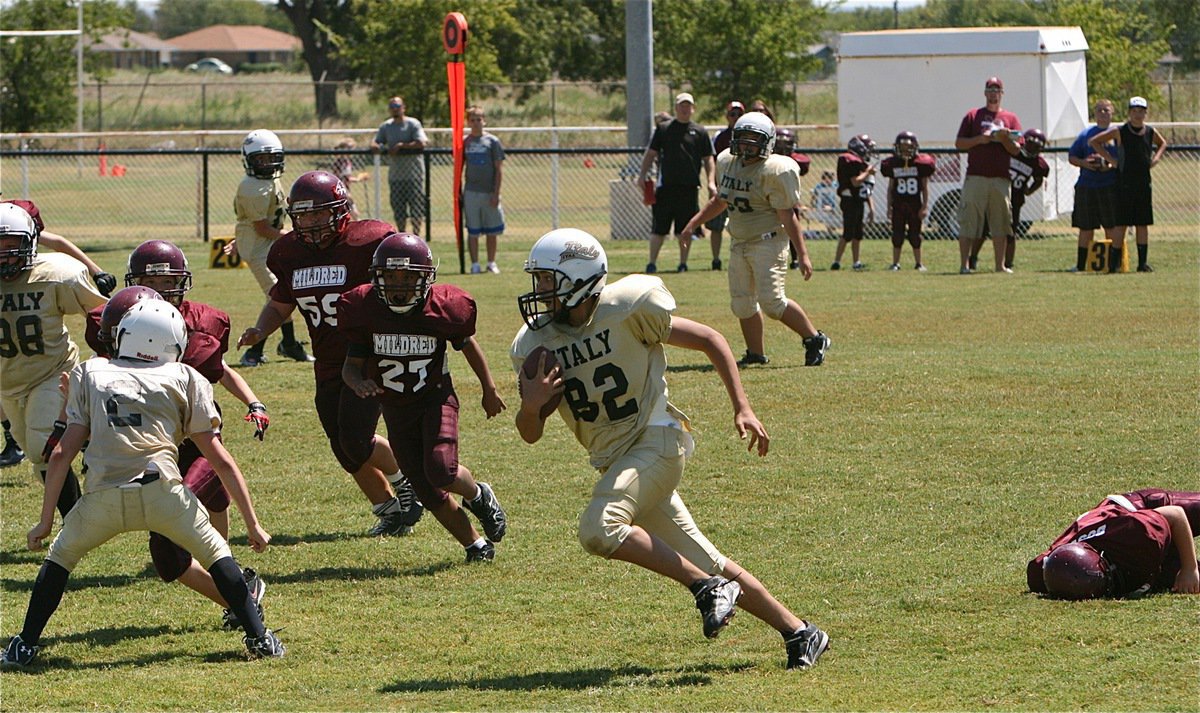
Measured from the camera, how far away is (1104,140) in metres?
17.2

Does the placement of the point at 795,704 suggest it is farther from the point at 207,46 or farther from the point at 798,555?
the point at 207,46

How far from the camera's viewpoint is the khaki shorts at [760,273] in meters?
11.2

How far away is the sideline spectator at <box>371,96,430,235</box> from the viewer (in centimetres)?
1997

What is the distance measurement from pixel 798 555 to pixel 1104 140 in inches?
468

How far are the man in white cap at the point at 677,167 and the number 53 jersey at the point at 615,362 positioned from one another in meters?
12.1

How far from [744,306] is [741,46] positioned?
2779 centimetres

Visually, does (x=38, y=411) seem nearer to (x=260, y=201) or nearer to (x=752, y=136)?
(x=260, y=201)

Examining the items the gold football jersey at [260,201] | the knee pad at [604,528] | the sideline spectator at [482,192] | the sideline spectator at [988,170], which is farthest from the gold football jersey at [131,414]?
the sideline spectator at [988,170]

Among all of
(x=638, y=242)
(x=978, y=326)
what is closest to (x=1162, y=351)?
(x=978, y=326)

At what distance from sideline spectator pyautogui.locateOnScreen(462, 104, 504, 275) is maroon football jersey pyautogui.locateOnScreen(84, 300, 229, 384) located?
11.8 meters

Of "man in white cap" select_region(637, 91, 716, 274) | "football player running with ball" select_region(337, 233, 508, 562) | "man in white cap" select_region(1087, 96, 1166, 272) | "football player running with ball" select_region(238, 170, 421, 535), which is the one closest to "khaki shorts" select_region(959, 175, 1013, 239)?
"man in white cap" select_region(1087, 96, 1166, 272)

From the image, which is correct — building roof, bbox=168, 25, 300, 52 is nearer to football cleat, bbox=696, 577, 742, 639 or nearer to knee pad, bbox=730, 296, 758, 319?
knee pad, bbox=730, 296, 758, 319

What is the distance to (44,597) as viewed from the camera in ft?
18.2

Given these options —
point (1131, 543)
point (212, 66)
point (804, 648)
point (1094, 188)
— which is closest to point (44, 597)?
point (804, 648)
